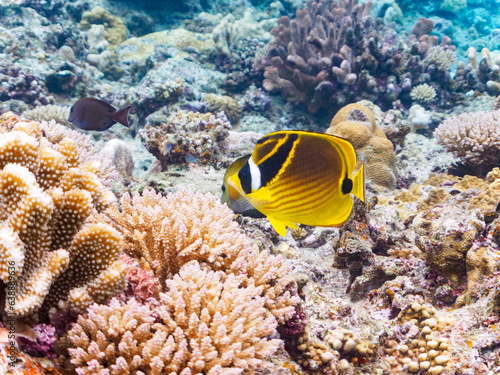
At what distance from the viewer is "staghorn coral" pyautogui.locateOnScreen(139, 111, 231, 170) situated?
457 centimetres

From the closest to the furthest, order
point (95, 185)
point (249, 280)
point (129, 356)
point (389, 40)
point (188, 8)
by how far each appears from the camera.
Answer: point (129, 356) < point (95, 185) < point (249, 280) < point (389, 40) < point (188, 8)

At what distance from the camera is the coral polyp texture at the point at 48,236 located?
4.17 feet

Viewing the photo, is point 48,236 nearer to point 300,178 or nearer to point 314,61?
point 300,178

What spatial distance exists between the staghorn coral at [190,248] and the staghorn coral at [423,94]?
390 inches

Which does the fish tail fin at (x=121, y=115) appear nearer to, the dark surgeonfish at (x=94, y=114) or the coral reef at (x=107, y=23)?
the dark surgeonfish at (x=94, y=114)

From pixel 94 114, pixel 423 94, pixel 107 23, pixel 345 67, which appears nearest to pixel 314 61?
pixel 345 67

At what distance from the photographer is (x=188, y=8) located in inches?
642

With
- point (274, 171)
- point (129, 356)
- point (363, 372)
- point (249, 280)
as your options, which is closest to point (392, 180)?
point (363, 372)

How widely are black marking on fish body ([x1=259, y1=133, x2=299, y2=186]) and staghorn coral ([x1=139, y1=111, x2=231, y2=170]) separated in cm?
321

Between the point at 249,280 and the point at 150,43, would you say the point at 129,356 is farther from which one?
the point at 150,43

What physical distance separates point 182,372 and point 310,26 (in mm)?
11111

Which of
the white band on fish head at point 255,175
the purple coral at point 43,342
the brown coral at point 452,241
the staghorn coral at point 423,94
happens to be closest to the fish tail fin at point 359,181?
the white band on fish head at point 255,175

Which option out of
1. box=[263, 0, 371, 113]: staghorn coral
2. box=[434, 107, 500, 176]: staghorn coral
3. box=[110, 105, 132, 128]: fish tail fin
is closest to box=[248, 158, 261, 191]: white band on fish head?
box=[110, 105, 132, 128]: fish tail fin

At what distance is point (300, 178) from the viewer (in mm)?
1435
